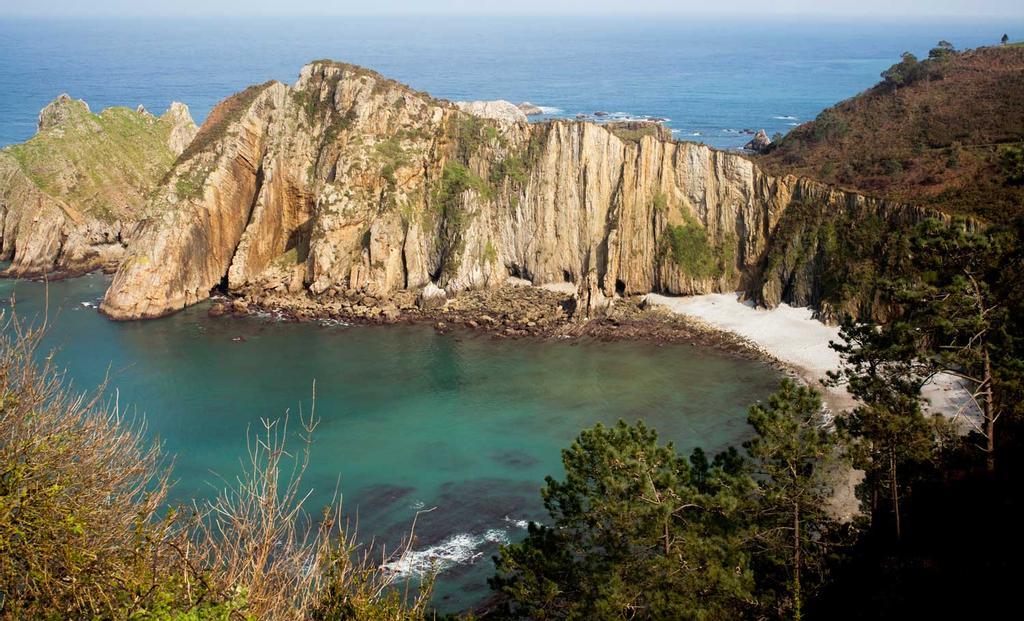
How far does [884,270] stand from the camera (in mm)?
46969

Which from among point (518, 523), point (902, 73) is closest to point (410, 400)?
point (518, 523)

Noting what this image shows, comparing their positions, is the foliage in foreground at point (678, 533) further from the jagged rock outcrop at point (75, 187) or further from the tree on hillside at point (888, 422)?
the jagged rock outcrop at point (75, 187)

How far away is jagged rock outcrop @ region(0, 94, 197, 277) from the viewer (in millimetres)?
65250

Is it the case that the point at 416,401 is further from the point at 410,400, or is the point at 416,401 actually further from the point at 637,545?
the point at 637,545

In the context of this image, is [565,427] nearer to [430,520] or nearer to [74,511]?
[430,520]

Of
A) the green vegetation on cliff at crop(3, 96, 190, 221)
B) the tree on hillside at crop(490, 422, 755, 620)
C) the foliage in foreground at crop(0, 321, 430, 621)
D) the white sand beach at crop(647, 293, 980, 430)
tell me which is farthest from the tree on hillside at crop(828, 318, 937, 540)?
the green vegetation on cliff at crop(3, 96, 190, 221)

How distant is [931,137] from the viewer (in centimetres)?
6575

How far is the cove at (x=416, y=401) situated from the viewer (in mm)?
32000

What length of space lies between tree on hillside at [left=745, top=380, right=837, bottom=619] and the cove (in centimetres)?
1106

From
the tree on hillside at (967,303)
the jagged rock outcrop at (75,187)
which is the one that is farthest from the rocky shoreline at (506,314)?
the tree on hillside at (967,303)

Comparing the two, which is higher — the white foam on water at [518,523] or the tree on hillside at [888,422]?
the tree on hillside at [888,422]

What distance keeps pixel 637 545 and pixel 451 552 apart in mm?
11364

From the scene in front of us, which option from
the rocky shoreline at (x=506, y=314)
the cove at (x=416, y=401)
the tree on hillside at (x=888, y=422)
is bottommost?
the cove at (x=416, y=401)

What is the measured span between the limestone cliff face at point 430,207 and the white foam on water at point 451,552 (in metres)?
26.4
